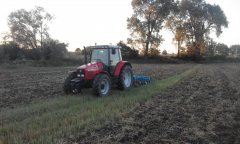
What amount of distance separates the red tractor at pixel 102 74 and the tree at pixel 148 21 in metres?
34.2

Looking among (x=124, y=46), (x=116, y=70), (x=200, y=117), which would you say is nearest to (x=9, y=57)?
(x=124, y=46)

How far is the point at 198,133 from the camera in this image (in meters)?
7.00

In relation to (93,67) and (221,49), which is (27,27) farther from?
(221,49)

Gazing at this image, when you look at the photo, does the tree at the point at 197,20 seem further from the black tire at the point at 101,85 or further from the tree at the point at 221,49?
the black tire at the point at 101,85

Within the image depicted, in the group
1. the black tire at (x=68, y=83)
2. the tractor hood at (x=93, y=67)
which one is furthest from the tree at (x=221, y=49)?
the black tire at (x=68, y=83)

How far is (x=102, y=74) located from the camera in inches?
478

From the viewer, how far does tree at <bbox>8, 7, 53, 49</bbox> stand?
38969 millimetres

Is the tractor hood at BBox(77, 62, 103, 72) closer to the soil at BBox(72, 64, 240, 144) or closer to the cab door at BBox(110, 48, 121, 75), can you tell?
the cab door at BBox(110, 48, 121, 75)

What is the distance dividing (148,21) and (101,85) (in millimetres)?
37236

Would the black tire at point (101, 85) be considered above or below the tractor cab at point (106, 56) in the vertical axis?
below

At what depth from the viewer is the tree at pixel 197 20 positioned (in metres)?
54.0

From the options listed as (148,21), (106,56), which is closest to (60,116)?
(106,56)

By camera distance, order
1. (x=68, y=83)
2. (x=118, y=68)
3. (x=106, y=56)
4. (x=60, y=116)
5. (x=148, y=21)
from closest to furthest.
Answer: (x=60, y=116) → (x=68, y=83) → (x=106, y=56) → (x=118, y=68) → (x=148, y=21)

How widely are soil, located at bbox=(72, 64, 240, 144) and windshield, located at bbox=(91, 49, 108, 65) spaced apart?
2873 mm
